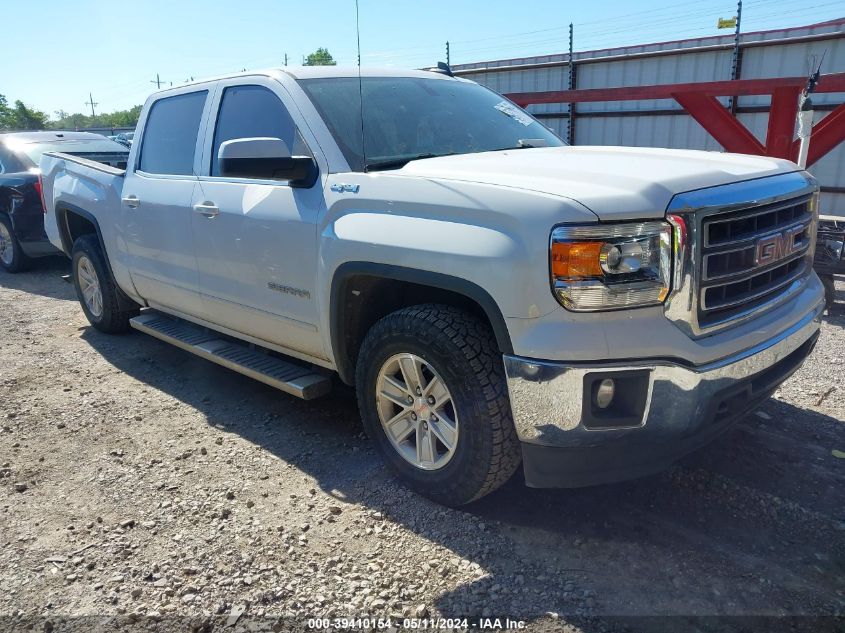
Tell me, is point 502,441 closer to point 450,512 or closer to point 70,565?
point 450,512

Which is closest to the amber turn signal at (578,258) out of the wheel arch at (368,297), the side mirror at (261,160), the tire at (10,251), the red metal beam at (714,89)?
the wheel arch at (368,297)

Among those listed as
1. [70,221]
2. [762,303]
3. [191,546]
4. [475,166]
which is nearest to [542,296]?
[475,166]

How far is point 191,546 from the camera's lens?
9.41 feet

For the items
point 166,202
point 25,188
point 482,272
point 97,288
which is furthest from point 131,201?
point 25,188

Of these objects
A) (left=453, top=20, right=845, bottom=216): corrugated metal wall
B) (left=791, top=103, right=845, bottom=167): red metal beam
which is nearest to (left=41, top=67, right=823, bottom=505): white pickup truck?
(left=791, top=103, right=845, bottom=167): red metal beam

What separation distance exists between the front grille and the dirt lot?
3.05 feet

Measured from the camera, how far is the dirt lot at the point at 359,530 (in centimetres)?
247

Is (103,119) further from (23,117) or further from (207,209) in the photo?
(207,209)

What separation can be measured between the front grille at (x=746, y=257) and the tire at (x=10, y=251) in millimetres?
8753

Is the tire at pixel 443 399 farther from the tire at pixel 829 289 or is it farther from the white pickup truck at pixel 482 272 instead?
the tire at pixel 829 289

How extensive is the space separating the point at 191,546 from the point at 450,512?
1.12 m

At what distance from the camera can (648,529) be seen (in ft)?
9.32

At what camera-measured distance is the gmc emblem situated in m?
2.71

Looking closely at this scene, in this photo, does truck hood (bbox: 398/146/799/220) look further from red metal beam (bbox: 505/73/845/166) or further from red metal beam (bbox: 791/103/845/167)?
red metal beam (bbox: 791/103/845/167)
